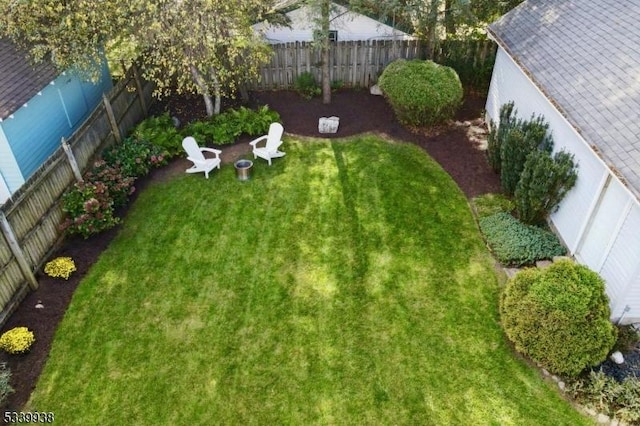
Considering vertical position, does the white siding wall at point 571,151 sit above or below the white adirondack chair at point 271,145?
above

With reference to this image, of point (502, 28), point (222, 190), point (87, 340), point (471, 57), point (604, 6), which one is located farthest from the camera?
point (471, 57)

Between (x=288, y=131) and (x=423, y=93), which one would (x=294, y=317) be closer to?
(x=288, y=131)

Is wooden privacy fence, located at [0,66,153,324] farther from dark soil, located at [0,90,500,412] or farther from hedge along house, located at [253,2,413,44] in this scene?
hedge along house, located at [253,2,413,44]

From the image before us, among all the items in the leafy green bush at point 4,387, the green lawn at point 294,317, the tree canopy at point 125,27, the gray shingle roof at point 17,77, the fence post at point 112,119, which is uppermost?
the tree canopy at point 125,27

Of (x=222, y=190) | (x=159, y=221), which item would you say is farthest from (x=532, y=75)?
(x=159, y=221)

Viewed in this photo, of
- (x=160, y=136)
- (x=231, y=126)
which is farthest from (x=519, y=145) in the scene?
(x=160, y=136)

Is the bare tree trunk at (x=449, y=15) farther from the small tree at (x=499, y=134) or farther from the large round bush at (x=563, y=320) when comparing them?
the large round bush at (x=563, y=320)

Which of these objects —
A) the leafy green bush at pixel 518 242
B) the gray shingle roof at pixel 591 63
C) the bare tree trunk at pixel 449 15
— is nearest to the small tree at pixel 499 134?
the gray shingle roof at pixel 591 63

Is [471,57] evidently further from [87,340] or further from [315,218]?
[87,340]
